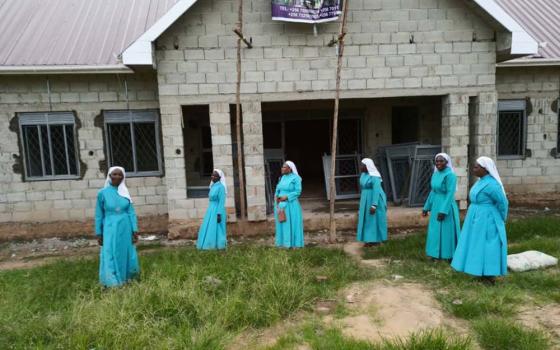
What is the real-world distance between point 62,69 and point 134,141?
1928 millimetres

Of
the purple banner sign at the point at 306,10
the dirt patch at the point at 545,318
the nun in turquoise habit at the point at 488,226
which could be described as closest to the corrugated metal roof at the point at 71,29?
the purple banner sign at the point at 306,10

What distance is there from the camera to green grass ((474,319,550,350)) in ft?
10.3

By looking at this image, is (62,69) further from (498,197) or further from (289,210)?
(498,197)

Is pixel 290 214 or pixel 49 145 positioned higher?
pixel 49 145

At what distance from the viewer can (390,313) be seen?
12.6 ft

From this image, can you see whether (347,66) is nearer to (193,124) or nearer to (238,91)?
(238,91)

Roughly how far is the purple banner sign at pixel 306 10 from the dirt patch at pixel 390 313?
4.92m

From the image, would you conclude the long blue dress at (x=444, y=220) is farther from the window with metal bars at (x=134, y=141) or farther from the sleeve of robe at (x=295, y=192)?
the window with metal bars at (x=134, y=141)

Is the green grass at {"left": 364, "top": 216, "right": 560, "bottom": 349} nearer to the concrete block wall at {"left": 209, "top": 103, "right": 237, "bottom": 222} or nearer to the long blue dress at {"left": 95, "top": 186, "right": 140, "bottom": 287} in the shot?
the concrete block wall at {"left": 209, "top": 103, "right": 237, "bottom": 222}

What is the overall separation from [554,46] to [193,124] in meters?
9.01

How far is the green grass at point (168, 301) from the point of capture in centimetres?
328

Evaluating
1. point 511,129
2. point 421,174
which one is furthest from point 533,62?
point 421,174

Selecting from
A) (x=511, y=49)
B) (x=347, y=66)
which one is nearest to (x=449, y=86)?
(x=511, y=49)

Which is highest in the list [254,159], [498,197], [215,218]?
[254,159]
